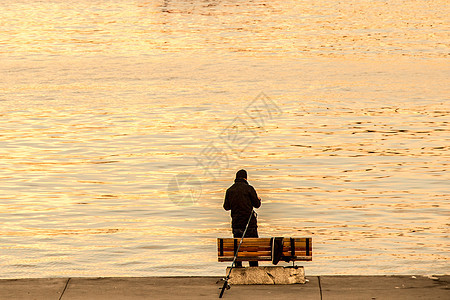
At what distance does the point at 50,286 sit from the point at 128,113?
1014 inches

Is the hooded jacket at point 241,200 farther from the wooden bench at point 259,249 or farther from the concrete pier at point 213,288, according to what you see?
the concrete pier at point 213,288

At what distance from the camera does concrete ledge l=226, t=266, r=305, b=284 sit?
1317 cm

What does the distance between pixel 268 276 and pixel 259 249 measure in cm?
40

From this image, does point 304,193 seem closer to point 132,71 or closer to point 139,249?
point 139,249

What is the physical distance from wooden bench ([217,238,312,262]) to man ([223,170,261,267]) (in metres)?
0.63

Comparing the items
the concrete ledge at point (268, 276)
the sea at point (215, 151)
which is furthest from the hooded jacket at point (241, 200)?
the sea at point (215, 151)

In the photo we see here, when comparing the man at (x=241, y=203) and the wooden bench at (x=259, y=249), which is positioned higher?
the man at (x=241, y=203)

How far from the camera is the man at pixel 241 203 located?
13.6 m

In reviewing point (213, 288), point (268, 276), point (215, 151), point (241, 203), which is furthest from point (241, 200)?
point (215, 151)

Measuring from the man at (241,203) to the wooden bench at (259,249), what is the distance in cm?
63

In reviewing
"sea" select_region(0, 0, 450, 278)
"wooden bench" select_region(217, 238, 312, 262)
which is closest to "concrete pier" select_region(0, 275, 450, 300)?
"wooden bench" select_region(217, 238, 312, 262)

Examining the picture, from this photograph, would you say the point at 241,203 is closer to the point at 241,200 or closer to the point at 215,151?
the point at 241,200

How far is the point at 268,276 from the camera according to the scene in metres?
13.2

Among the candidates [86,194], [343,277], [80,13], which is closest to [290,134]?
[86,194]
